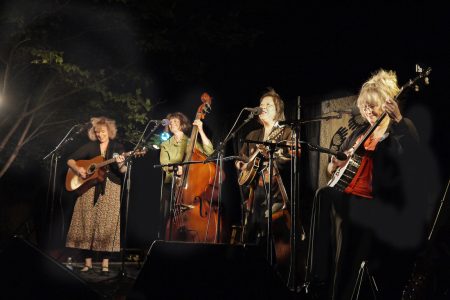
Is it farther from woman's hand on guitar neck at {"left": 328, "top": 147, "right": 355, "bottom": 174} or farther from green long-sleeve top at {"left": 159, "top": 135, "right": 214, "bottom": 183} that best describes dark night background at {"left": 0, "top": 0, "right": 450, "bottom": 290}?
green long-sleeve top at {"left": 159, "top": 135, "right": 214, "bottom": 183}

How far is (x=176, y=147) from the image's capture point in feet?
25.1

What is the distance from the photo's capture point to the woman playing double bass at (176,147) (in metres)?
7.53

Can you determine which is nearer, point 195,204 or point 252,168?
point 252,168

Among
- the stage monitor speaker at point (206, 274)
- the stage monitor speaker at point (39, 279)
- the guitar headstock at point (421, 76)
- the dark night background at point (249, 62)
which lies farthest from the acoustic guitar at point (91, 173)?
the stage monitor speaker at point (206, 274)

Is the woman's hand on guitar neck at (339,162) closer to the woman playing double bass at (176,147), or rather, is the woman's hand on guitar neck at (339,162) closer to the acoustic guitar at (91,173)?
the woman playing double bass at (176,147)

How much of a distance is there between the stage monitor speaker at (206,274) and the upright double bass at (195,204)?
4372 millimetres

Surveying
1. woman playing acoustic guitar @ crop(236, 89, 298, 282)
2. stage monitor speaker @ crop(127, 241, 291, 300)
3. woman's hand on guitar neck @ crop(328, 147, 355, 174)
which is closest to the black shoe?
woman playing acoustic guitar @ crop(236, 89, 298, 282)

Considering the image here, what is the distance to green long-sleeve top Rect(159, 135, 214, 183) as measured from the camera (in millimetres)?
7576

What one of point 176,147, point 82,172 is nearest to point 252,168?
point 176,147

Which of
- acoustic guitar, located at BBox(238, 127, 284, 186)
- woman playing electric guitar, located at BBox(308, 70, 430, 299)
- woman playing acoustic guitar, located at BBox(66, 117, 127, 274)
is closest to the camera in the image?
woman playing electric guitar, located at BBox(308, 70, 430, 299)

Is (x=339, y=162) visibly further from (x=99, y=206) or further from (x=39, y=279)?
(x=99, y=206)

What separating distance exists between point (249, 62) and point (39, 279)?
649 cm

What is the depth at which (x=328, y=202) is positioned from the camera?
4863 mm

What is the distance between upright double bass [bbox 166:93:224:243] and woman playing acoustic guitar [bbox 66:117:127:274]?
0.80 m
